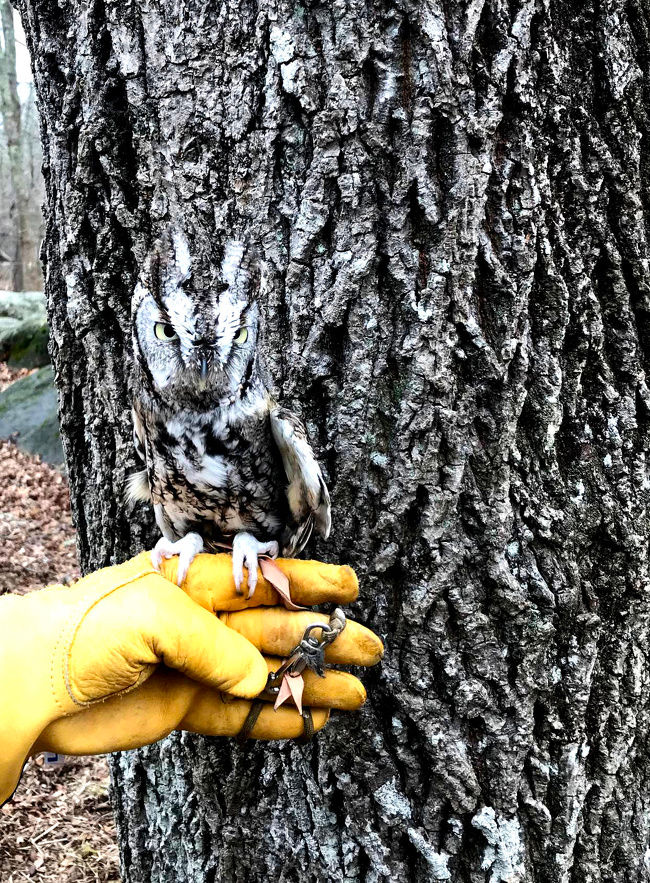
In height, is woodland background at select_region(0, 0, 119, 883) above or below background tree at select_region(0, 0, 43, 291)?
below

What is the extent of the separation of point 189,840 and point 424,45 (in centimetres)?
213

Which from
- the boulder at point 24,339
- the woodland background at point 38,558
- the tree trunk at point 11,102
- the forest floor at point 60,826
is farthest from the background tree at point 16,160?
the forest floor at point 60,826

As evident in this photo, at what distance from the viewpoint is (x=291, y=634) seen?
1.65 metres

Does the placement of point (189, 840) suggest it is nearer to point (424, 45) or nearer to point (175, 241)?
point (175, 241)

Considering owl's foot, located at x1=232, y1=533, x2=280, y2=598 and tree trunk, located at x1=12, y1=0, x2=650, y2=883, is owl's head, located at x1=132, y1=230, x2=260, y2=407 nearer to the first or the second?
tree trunk, located at x1=12, y1=0, x2=650, y2=883

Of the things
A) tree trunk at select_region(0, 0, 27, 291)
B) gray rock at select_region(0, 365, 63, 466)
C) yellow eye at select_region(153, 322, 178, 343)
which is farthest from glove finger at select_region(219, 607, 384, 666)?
tree trunk at select_region(0, 0, 27, 291)

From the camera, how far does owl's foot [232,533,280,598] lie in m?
1.65

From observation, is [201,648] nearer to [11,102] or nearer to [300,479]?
[300,479]

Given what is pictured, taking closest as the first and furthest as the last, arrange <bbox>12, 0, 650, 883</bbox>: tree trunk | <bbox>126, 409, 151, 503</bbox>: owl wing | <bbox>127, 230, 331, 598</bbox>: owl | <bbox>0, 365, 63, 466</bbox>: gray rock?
<bbox>12, 0, 650, 883</bbox>: tree trunk, <bbox>127, 230, 331, 598</bbox>: owl, <bbox>126, 409, 151, 503</bbox>: owl wing, <bbox>0, 365, 63, 466</bbox>: gray rock

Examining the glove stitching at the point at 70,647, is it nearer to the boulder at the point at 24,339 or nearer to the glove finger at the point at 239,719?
the glove finger at the point at 239,719

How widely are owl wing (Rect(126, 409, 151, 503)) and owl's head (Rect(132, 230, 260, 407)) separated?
252 mm

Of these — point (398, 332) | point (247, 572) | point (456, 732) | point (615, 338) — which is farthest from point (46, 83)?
point (456, 732)

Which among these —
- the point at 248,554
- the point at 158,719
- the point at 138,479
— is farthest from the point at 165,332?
the point at 158,719

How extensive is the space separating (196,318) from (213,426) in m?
0.30
